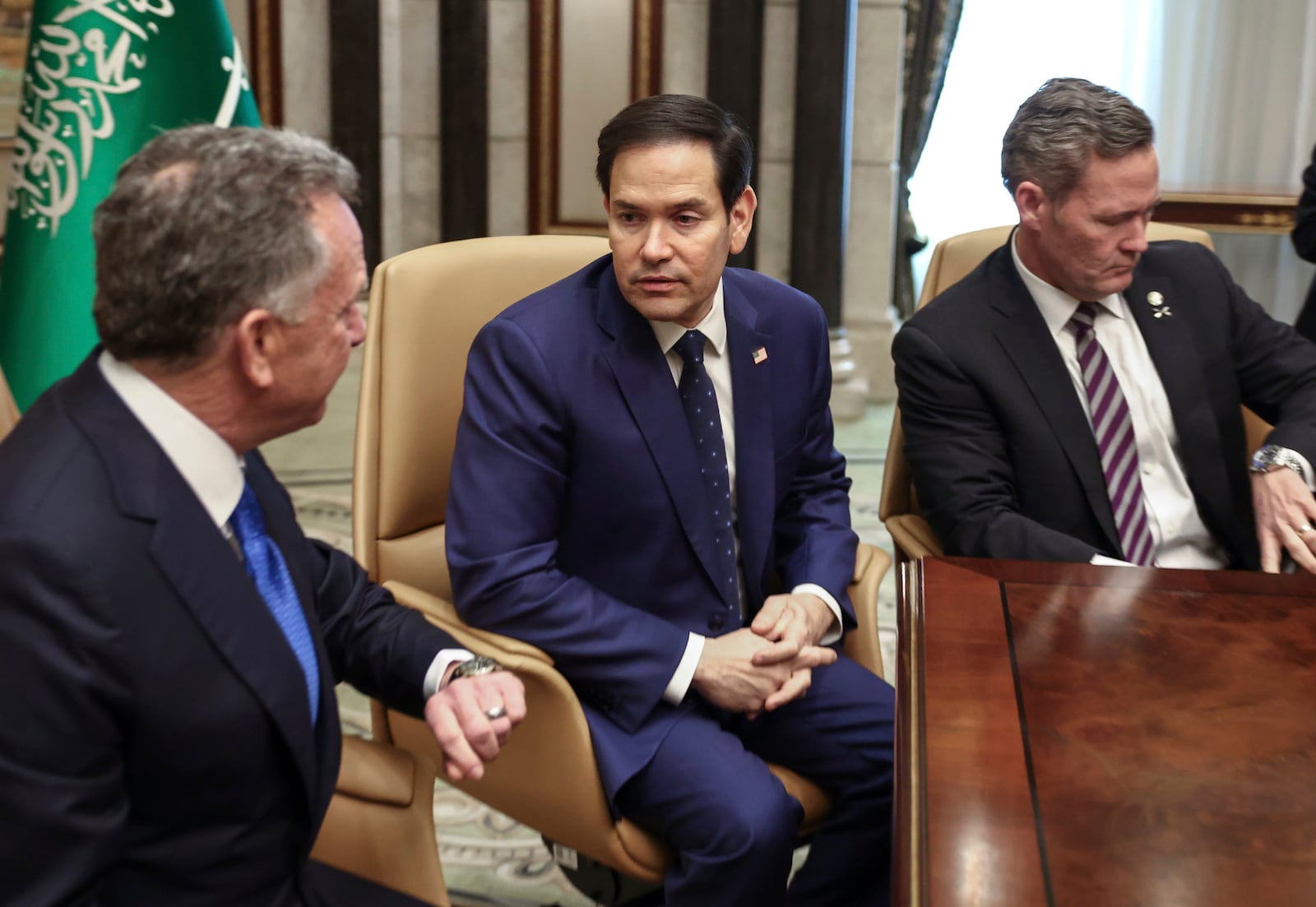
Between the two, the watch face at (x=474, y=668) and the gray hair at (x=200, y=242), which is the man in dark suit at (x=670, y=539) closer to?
the watch face at (x=474, y=668)

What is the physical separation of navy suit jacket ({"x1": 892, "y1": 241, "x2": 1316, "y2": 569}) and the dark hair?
19.0 inches

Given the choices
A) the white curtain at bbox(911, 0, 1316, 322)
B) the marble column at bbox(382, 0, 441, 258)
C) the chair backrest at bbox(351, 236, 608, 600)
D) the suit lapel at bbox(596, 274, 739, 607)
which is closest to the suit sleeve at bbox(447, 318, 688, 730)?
the suit lapel at bbox(596, 274, 739, 607)

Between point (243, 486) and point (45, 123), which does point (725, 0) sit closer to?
point (45, 123)

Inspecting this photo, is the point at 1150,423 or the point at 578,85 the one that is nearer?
the point at 1150,423

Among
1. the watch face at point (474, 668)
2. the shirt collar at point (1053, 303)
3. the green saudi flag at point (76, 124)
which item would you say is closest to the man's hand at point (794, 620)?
the watch face at point (474, 668)

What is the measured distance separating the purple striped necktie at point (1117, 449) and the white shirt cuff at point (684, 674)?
0.76 metres

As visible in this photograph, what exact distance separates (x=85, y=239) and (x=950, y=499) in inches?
72.7

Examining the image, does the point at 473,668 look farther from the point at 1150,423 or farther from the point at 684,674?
the point at 1150,423

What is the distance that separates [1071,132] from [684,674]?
1.06m

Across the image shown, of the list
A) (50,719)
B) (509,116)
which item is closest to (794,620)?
(50,719)

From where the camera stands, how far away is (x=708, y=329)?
6.93 feet

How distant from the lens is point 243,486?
1328 millimetres

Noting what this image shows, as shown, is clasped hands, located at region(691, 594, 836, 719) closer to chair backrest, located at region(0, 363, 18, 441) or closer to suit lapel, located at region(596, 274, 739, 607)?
suit lapel, located at region(596, 274, 739, 607)

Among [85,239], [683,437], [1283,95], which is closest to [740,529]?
[683,437]
